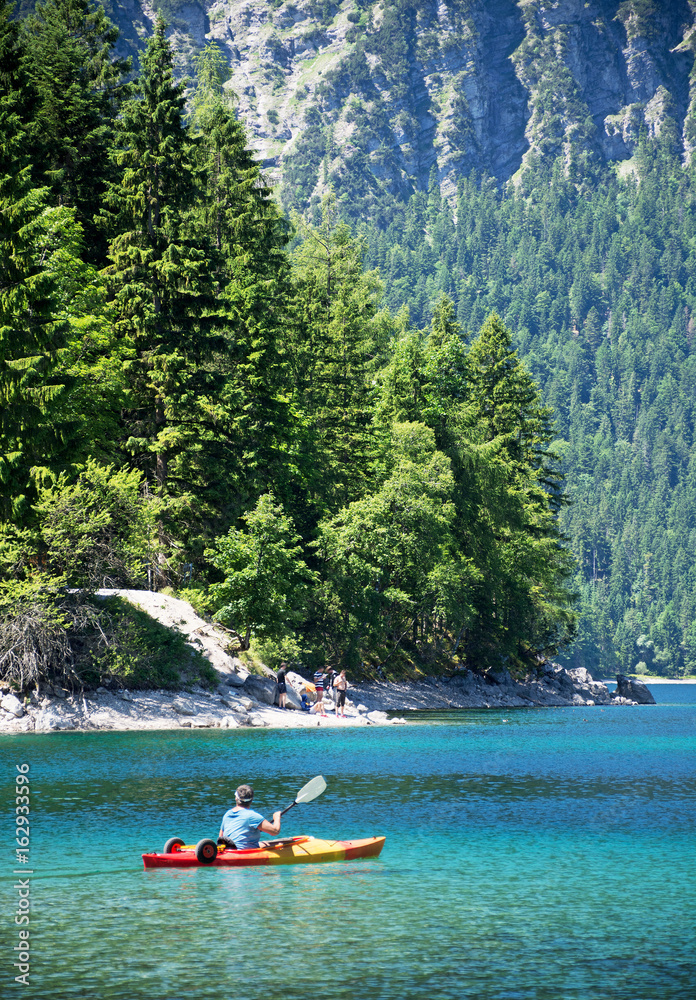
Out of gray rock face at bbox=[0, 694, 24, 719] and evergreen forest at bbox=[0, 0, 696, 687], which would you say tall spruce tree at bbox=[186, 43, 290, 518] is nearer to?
evergreen forest at bbox=[0, 0, 696, 687]

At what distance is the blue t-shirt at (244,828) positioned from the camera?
58.3 feet

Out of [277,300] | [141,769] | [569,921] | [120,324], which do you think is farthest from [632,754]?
[277,300]

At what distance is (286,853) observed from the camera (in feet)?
58.7

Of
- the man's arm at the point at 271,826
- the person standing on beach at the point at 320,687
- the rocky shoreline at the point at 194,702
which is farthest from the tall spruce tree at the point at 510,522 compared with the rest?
the man's arm at the point at 271,826

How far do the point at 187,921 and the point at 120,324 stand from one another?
114 feet

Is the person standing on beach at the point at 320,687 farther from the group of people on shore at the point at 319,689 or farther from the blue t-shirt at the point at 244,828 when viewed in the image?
the blue t-shirt at the point at 244,828

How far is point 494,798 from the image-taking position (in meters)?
24.5

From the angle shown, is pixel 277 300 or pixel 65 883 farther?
pixel 277 300

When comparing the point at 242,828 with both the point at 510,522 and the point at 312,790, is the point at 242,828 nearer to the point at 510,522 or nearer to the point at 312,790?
the point at 312,790

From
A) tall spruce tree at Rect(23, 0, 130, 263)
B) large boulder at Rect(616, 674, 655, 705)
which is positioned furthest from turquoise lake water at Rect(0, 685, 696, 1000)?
large boulder at Rect(616, 674, 655, 705)

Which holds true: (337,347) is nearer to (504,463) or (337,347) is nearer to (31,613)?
(504,463)

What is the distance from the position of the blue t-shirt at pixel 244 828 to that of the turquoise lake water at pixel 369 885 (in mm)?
520

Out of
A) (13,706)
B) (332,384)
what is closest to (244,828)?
(13,706)

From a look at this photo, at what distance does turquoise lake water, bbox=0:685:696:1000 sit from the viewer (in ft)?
40.6
